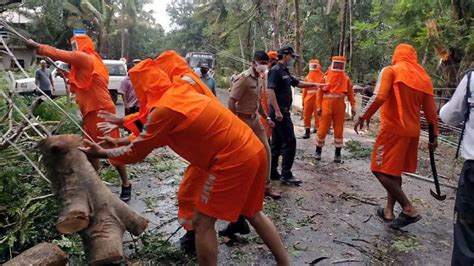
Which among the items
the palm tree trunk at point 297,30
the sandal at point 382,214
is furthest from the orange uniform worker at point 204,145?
the palm tree trunk at point 297,30

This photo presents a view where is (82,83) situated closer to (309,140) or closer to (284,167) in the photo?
(284,167)

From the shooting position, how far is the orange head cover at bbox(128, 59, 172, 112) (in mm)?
2924

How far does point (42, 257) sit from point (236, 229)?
179cm

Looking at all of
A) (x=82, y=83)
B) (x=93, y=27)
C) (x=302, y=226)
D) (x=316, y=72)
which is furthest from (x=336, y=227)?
(x=93, y=27)

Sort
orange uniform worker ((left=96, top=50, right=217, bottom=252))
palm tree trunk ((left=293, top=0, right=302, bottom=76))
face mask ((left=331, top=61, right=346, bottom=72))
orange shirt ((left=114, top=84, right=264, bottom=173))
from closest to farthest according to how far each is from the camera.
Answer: orange shirt ((left=114, top=84, right=264, bottom=173))
orange uniform worker ((left=96, top=50, right=217, bottom=252))
face mask ((left=331, top=61, right=346, bottom=72))
palm tree trunk ((left=293, top=0, right=302, bottom=76))

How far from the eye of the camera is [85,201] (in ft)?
9.65

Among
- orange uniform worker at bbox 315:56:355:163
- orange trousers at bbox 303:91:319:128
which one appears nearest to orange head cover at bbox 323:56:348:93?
orange uniform worker at bbox 315:56:355:163

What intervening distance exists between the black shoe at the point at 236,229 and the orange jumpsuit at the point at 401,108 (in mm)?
1535

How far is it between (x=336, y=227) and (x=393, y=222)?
60 cm

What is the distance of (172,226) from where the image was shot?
14.9 ft

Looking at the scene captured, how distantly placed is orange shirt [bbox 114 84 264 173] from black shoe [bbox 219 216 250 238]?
1376mm

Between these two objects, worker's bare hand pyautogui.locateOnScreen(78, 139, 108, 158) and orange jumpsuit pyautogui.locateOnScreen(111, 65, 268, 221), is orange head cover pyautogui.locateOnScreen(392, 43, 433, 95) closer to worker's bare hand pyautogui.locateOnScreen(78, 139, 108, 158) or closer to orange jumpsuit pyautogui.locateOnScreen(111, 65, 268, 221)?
orange jumpsuit pyautogui.locateOnScreen(111, 65, 268, 221)

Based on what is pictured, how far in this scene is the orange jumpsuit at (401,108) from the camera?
443 cm

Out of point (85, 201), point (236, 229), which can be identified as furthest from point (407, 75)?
point (85, 201)
